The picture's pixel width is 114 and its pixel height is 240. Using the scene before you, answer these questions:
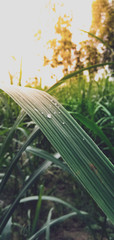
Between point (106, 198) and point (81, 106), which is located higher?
point (106, 198)

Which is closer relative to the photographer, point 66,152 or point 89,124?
point 66,152

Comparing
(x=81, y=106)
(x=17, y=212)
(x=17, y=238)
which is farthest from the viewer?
(x=81, y=106)

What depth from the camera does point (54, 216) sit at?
0.76 metres

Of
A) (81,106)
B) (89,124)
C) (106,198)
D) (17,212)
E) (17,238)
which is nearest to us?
(106,198)

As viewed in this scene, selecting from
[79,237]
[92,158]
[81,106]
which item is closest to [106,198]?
[92,158]

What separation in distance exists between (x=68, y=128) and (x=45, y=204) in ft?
2.36

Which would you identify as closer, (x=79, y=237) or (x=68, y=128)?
(x=68, y=128)

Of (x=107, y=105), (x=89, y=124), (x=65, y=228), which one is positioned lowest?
(x=65, y=228)

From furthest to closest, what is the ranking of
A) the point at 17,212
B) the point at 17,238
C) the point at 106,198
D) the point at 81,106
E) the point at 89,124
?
the point at 81,106, the point at 17,212, the point at 17,238, the point at 89,124, the point at 106,198

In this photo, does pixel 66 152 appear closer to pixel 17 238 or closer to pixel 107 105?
pixel 17 238

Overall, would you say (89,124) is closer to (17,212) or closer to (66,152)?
(66,152)

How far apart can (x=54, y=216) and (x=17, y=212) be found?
0.14 m

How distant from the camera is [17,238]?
636mm

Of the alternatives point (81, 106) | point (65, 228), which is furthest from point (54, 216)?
point (81, 106)
